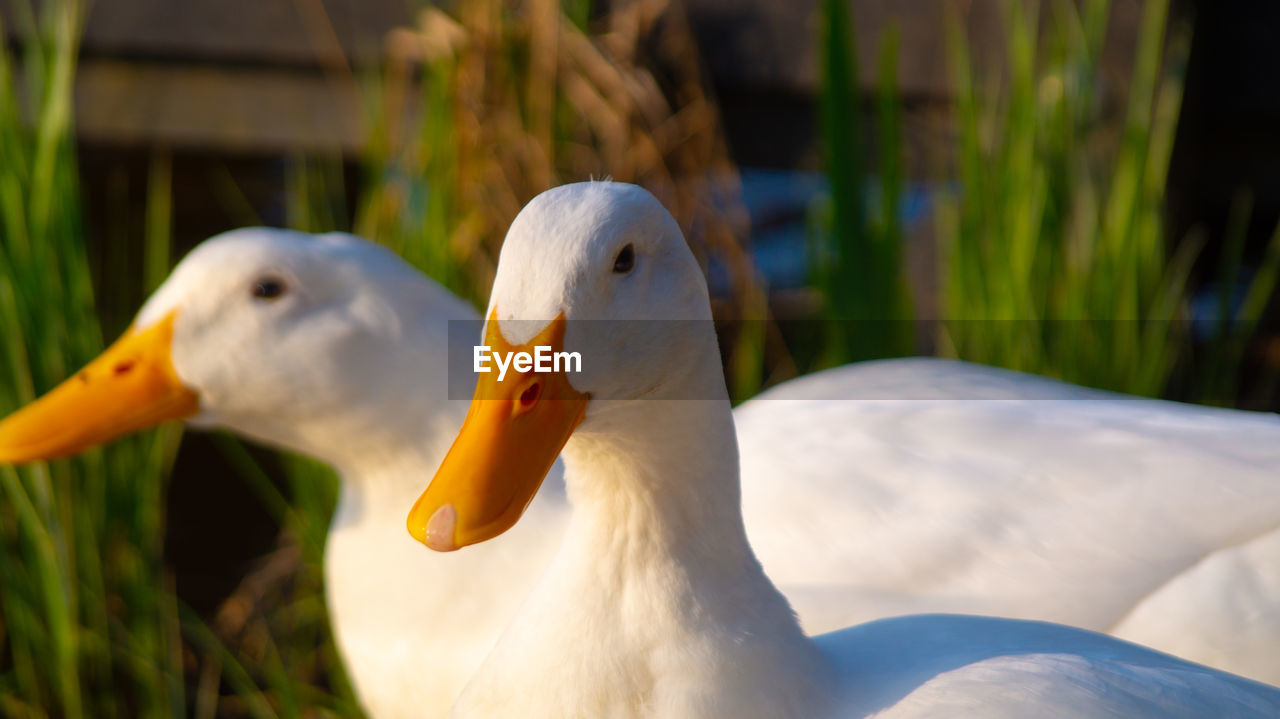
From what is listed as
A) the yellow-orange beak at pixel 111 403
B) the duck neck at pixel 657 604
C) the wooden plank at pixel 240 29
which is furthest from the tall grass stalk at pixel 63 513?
the duck neck at pixel 657 604

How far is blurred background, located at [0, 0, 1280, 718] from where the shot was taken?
1848 millimetres

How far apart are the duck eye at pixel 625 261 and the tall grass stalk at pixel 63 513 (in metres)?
1.35

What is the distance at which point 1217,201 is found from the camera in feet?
9.16

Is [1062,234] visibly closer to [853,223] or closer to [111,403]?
[853,223]

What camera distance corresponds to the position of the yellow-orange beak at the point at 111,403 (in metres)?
1.35

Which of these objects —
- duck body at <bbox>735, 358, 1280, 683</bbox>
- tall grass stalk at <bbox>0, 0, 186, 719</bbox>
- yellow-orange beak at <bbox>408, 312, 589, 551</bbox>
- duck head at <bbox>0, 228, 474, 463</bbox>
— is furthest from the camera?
tall grass stalk at <bbox>0, 0, 186, 719</bbox>

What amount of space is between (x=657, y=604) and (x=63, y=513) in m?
1.35

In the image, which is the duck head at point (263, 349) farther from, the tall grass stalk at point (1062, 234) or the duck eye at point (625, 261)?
the tall grass stalk at point (1062, 234)

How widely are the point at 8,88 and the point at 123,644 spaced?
968mm

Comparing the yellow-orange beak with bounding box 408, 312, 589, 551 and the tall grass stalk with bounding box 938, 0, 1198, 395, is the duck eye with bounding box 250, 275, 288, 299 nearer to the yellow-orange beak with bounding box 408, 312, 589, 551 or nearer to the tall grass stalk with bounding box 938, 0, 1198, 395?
the yellow-orange beak with bounding box 408, 312, 589, 551

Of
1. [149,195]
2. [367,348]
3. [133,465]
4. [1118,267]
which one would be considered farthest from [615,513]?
[149,195]

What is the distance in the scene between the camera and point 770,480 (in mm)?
1392

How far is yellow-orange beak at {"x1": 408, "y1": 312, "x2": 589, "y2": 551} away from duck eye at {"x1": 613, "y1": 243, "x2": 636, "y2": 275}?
6 centimetres

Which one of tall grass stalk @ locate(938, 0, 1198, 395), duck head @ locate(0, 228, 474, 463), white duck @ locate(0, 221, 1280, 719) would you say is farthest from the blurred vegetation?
duck head @ locate(0, 228, 474, 463)
